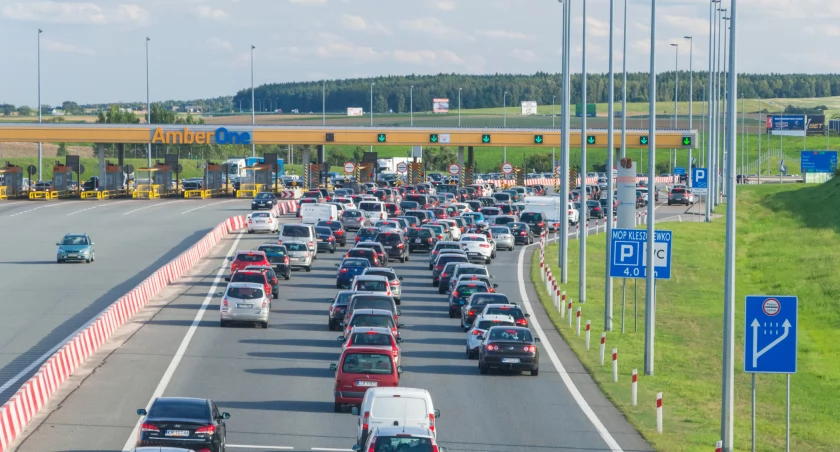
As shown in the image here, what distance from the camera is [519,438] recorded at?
22.6 meters

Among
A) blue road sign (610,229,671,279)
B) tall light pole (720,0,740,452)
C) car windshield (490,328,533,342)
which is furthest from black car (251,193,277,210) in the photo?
tall light pole (720,0,740,452)

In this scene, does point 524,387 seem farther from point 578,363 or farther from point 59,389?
point 59,389

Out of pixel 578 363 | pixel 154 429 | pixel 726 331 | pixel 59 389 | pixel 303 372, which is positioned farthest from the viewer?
pixel 578 363

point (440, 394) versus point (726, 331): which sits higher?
point (726, 331)

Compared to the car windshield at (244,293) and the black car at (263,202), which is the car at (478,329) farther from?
the black car at (263,202)

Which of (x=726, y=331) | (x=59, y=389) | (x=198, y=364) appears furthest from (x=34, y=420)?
(x=726, y=331)

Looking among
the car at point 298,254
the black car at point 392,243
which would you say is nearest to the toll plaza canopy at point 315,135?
the black car at point 392,243

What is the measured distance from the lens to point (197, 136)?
100062 millimetres

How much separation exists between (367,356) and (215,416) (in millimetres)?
5828

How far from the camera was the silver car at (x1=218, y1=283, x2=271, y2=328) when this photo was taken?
3766 cm

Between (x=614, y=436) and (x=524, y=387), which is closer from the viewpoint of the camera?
(x=614, y=436)

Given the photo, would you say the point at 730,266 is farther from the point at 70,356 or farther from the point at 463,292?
the point at 463,292

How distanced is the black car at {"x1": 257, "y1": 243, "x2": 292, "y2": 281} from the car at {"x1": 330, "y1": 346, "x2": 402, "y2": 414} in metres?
A: 25.2

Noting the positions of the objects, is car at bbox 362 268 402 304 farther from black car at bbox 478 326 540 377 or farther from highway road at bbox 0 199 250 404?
black car at bbox 478 326 540 377
